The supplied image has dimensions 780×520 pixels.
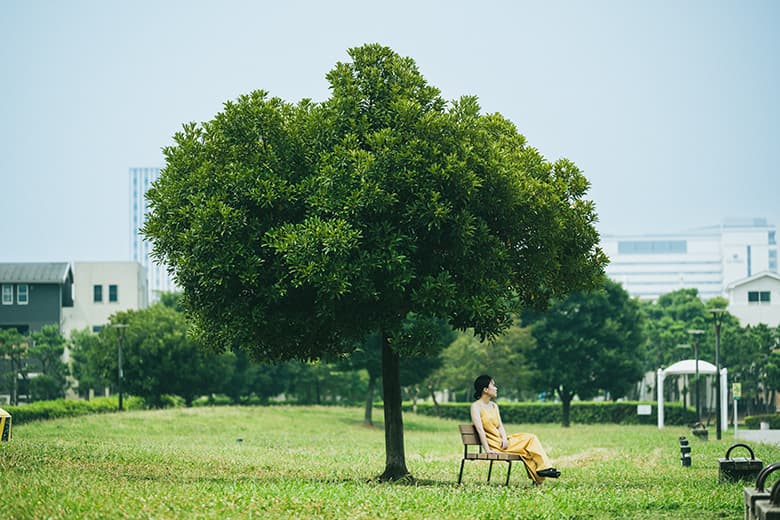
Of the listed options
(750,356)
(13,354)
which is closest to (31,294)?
(13,354)

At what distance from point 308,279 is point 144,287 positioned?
8413 centimetres

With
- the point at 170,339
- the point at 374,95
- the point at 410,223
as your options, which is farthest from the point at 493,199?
the point at 170,339

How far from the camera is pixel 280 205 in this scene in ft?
55.0

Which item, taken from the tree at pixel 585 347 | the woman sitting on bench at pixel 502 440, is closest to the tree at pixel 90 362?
the tree at pixel 585 347

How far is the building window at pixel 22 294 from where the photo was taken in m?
78.2

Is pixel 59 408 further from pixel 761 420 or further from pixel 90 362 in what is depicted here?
pixel 761 420

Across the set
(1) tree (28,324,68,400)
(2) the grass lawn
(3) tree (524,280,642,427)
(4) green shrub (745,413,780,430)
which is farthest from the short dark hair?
(1) tree (28,324,68,400)

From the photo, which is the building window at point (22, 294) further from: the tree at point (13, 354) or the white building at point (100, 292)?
the white building at point (100, 292)

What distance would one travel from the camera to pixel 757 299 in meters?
85.3

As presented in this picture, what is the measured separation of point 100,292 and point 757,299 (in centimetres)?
5323

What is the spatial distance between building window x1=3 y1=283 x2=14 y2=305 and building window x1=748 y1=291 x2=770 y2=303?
55.8 m

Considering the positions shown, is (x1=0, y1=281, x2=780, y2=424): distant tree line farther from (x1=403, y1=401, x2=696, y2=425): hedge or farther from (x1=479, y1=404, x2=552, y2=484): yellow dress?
(x1=479, y1=404, x2=552, y2=484): yellow dress

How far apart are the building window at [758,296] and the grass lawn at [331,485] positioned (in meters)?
56.6

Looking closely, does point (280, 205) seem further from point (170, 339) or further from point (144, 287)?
point (144, 287)
